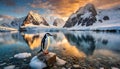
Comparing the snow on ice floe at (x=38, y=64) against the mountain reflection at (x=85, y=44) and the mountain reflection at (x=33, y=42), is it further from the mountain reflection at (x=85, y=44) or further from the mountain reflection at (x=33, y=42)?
the mountain reflection at (x=33, y=42)

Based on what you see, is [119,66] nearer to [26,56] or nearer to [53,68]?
[53,68]

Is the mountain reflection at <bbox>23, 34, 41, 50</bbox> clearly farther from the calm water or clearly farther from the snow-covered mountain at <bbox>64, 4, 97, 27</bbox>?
the snow-covered mountain at <bbox>64, 4, 97, 27</bbox>

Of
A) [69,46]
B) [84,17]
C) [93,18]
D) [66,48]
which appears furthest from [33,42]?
[84,17]

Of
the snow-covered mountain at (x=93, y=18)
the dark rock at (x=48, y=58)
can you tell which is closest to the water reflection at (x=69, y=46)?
the dark rock at (x=48, y=58)

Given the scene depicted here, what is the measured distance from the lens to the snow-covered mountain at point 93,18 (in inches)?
2077

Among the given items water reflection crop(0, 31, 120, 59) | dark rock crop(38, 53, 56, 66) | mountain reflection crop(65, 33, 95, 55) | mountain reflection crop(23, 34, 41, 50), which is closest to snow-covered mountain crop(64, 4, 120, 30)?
mountain reflection crop(65, 33, 95, 55)

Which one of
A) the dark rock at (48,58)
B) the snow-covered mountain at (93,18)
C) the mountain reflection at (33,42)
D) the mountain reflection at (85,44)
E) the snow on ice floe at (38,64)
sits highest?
the snow-covered mountain at (93,18)

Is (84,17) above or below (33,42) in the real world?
above

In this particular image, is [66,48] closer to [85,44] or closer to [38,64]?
[85,44]

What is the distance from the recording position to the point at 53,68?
4906 millimetres

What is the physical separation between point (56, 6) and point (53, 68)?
1375 cm

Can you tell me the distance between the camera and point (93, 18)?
206ft

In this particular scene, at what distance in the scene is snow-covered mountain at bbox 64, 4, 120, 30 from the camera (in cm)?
5276

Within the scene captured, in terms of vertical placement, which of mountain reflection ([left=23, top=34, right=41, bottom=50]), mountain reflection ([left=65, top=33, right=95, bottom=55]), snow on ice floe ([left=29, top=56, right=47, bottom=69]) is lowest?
mountain reflection ([left=65, top=33, right=95, bottom=55])
